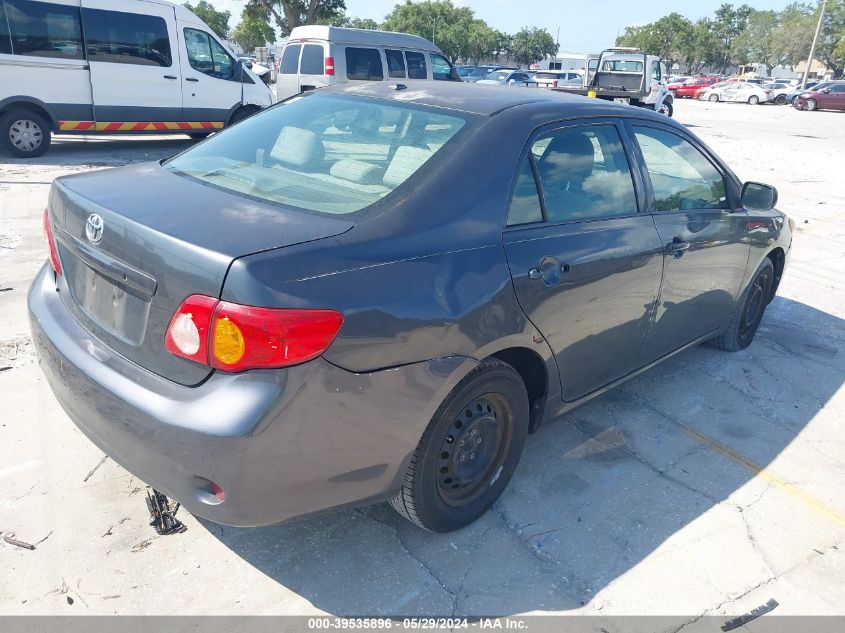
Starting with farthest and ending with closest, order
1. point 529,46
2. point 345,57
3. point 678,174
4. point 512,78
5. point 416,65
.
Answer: point 529,46 < point 512,78 < point 416,65 < point 345,57 < point 678,174

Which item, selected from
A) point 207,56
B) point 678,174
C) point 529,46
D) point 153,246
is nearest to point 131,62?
point 207,56

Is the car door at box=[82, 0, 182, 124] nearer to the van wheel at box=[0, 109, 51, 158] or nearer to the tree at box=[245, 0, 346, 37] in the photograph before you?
the van wheel at box=[0, 109, 51, 158]

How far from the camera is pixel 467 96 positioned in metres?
3.03

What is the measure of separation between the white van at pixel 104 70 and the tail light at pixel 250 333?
32.6 ft

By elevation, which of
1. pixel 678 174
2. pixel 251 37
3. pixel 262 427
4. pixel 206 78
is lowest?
pixel 262 427

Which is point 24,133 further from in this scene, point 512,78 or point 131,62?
point 512,78

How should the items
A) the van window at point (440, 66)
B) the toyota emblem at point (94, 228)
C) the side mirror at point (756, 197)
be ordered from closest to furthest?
the toyota emblem at point (94, 228), the side mirror at point (756, 197), the van window at point (440, 66)

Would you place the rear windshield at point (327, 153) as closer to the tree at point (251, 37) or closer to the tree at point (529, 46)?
the tree at point (251, 37)

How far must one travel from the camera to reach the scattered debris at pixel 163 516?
8.75 feet

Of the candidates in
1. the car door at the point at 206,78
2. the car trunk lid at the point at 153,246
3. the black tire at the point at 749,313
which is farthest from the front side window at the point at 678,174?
the car door at the point at 206,78

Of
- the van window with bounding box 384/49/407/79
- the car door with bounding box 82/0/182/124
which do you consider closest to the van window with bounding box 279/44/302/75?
the van window with bounding box 384/49/407/79

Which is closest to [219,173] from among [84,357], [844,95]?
[84,357]

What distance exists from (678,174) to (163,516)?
3.13 meters

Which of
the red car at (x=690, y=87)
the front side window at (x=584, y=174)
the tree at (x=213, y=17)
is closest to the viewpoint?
the front side window at (x=584, y=174)
